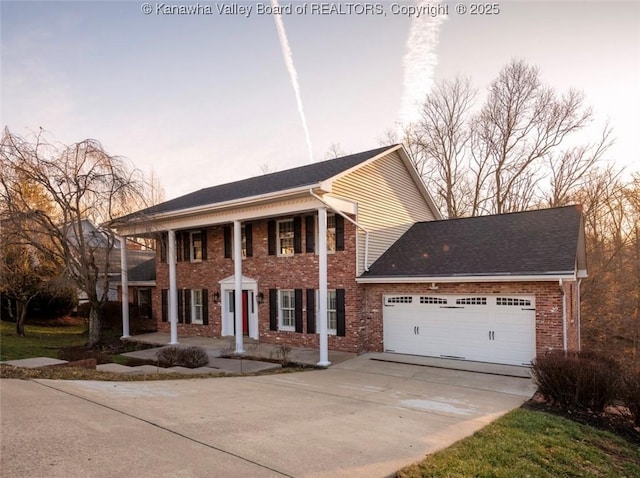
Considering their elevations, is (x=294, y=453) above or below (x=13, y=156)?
below

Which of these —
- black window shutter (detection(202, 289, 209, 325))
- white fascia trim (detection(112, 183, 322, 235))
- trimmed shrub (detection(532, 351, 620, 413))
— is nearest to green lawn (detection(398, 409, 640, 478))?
trimmed shrub (detection(532, 351, 620, 413))

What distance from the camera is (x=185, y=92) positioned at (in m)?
13.9

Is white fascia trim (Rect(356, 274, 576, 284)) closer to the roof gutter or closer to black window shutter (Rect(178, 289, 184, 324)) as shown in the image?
the roof gutter

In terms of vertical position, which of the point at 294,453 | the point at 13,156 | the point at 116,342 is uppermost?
the point at 13,156

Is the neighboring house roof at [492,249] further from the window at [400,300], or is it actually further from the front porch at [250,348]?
the front porch at [250,348]

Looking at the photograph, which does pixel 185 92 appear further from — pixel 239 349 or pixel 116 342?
pixel 116 342

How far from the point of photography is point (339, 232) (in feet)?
48.0

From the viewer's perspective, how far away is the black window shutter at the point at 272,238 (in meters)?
16.2

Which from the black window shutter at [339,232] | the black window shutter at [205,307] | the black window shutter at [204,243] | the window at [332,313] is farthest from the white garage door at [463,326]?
the black window shutter at [204,243]

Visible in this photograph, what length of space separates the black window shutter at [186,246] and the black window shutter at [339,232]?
8.21 metres

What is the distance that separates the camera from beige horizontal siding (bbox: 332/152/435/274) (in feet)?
47.9

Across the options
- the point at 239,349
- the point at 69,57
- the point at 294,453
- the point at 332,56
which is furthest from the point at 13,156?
the point at 294,453

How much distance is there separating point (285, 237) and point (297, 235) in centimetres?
63

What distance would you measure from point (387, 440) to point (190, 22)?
1112 cm
